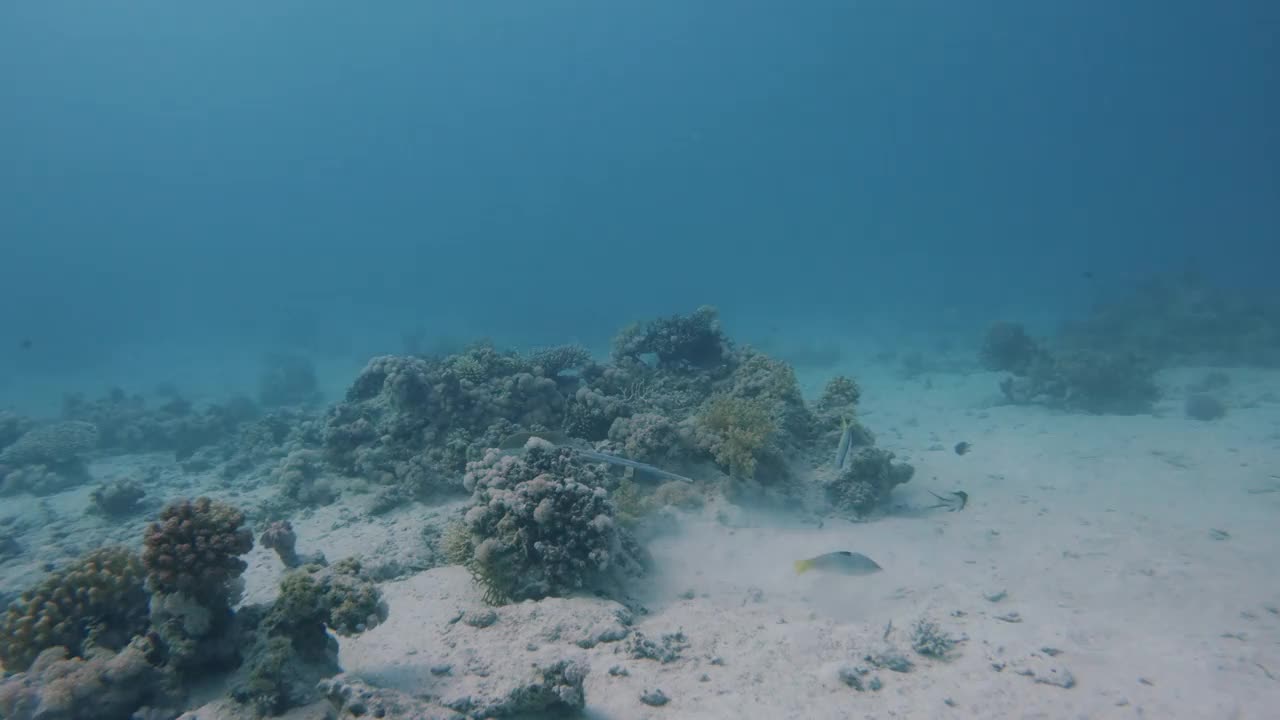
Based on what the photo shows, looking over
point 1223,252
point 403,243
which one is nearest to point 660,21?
point 403,243

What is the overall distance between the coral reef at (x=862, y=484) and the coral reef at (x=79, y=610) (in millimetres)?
9259

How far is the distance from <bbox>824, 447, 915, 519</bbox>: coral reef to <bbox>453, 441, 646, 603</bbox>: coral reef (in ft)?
14.9

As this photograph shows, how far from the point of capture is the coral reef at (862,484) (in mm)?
9586

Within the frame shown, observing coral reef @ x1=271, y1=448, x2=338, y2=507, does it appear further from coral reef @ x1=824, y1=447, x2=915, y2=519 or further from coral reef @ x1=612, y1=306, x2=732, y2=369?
coral reef @ x1=824, y1=447, x2=915, y2=519

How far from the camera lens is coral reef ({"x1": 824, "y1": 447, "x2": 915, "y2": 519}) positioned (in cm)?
959

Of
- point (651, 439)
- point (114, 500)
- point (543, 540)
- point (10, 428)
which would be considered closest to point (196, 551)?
point (543, 540)

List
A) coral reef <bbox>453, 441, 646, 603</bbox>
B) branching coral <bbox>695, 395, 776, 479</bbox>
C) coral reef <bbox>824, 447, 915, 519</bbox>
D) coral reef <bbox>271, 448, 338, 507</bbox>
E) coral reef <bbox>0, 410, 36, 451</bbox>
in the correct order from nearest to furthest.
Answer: coral reef <bbox>453, 441, 646, 603</bbox> → branching coral <bbox>695, 395, 776, 479</bbox> → coral reef <bbox>824, 447, 915, 519</bbox> → coral reef <bbox>271, 448, 338, 507</bbox> → coral reef <bbox>0, 410, 36, 451</bbox>

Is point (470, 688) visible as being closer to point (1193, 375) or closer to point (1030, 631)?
point (1030, 631)

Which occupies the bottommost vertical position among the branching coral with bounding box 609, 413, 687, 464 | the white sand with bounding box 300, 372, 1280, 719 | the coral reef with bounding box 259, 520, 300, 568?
the coral reef with bounding box 259, 520, 300, 568

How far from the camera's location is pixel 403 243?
153 m

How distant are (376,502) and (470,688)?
6.68m

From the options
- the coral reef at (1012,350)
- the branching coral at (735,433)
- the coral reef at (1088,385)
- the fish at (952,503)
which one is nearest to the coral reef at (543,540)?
the branching coral at (735,433)

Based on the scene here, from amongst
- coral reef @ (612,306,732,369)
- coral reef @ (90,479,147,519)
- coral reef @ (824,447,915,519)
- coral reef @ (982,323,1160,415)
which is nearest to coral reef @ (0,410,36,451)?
coral reef @ (90,479,147,519)

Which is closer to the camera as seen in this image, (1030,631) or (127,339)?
(1030,631)
